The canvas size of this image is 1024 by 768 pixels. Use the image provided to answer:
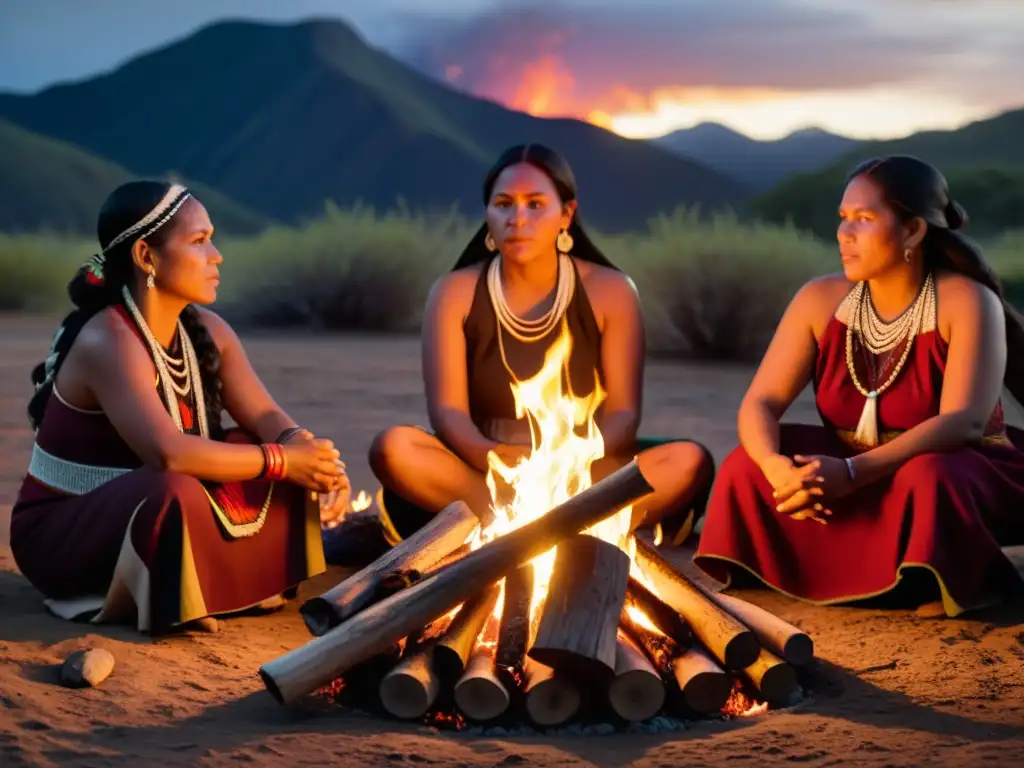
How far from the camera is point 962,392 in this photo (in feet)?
15.9

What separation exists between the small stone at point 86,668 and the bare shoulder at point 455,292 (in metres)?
2.08

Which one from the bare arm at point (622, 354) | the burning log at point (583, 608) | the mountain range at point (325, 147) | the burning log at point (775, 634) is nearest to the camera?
the burning log at point (583, 608)

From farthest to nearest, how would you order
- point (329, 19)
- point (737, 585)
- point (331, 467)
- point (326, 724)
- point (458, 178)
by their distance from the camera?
point (329, 19) → point (458, 178) → point (737, 585) → point (331, 467) → point (326, 724)

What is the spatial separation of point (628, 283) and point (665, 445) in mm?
669

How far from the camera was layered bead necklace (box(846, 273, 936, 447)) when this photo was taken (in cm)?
502

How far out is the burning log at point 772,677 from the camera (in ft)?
13.0

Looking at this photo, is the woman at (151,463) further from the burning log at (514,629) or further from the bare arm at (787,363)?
the bare arm at (787,363)

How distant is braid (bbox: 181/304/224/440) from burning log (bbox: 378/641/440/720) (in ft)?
5.28

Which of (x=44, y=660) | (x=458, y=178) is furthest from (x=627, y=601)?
(x=458, y=178)

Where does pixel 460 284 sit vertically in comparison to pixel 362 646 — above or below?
above

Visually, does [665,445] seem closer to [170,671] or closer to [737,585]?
[737,585]

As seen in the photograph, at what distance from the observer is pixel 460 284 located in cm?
565

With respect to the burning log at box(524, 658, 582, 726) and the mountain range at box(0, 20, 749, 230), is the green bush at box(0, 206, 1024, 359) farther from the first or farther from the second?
the mountain range at box(0, 20, 749, 230)

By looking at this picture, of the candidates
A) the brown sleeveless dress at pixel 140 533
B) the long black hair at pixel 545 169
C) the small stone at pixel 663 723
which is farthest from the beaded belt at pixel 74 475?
the small stone at pixel 663 723
